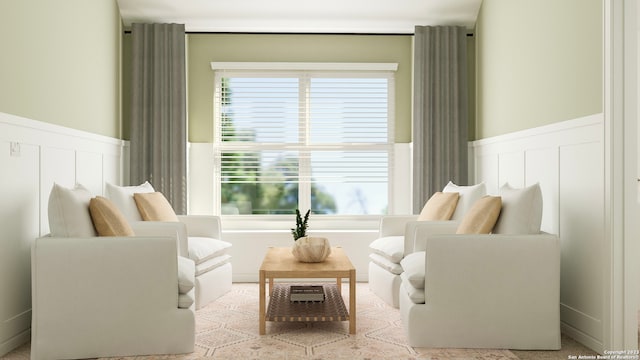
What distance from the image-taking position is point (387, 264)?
4.32 m

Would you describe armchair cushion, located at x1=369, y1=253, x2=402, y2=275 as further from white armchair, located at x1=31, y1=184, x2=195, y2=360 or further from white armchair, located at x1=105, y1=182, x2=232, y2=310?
white armchair, located at x1=31, y1=184, x2=195, y2=360

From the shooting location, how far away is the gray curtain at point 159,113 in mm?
5367

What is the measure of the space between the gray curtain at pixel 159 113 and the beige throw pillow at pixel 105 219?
198 centimetres

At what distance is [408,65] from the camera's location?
571cm

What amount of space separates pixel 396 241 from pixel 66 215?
2.48 m

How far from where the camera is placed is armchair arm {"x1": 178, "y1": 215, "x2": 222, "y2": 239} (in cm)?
471

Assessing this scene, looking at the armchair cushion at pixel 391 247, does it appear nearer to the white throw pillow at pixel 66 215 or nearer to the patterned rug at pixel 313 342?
the patterned rug at pixel 313 342

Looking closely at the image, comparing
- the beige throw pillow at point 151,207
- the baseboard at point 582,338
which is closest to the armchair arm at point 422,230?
the baseboard at point 582,338

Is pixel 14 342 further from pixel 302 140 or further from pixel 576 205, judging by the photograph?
pixel 576 205

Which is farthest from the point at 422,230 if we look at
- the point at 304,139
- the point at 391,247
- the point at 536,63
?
the point at 304,139

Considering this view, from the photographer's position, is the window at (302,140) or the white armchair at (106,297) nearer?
the white armchair at (106,297)

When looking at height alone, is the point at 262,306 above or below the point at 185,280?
below

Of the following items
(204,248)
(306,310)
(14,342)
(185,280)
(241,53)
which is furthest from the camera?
(241,53)

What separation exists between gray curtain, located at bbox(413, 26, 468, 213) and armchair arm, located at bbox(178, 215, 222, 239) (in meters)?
2.03
